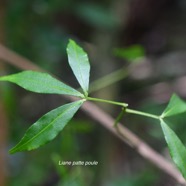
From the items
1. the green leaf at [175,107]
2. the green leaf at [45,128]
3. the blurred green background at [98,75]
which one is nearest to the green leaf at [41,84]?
the green leaf at [45,128]

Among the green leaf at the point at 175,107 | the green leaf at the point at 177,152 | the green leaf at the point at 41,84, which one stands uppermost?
the green leaf at the point at 41,84

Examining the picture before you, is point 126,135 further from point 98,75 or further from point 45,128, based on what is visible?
point 98,75

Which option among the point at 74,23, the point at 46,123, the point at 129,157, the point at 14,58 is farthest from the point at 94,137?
the point at 46,123

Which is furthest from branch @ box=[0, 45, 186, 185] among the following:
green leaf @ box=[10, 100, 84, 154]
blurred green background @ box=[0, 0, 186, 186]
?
green leaf @ box=[10, 100, 84, 154]

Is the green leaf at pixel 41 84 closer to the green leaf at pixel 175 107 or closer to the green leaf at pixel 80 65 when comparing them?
the green leaf at pixel 80 65

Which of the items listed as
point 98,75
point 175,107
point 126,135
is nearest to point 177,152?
point 175,107
